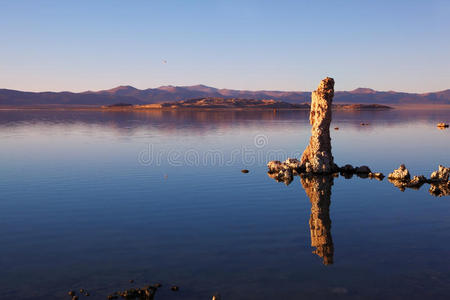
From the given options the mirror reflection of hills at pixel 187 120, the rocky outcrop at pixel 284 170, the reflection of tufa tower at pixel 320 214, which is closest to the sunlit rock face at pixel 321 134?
the rocky outcrop at pixel 284 170

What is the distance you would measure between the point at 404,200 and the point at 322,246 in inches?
408

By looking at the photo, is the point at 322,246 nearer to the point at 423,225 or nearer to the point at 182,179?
the point at 423,225

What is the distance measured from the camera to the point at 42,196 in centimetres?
2420

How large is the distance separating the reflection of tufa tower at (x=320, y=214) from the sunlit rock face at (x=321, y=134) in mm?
1288

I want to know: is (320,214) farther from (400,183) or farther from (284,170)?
(400,183)

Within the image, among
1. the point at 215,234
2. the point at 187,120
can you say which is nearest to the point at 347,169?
the point at 215,234

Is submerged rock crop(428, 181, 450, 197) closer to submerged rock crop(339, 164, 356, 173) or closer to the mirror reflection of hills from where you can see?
submerged rock crop(339, 164, 356, 173)

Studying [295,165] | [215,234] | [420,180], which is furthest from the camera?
[295,165]

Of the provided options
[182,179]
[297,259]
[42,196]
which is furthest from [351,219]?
[42,196]

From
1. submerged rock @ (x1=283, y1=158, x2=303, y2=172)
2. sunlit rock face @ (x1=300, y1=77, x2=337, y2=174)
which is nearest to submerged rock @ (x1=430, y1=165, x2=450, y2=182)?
sunlit rock face @ (x1=300, y1=77, x2=337, y2=174)

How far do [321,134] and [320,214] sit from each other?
38.6 feet

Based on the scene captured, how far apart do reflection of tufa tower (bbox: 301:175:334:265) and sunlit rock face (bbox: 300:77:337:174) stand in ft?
4.22

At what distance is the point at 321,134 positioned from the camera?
31.4 metres

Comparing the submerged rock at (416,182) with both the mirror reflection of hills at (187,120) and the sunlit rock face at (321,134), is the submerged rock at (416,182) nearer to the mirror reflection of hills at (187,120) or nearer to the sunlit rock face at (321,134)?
the sunlit rock face at (321,134)
